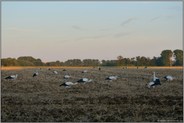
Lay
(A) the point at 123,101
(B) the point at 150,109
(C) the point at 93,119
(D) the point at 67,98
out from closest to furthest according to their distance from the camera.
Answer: (C) the point at 93,119, (B) the point at 150,109, (A) the point at 123,101, (D) the point at 67,98

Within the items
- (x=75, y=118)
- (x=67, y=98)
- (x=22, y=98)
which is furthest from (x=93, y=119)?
(x=22, y=98)

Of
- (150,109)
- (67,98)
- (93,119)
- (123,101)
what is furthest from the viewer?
(67,98)

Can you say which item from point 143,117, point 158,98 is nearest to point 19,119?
point 143,117

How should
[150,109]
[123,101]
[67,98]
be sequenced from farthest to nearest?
[67,98] < [123,101] < [150,109]

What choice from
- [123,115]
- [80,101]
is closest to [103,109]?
[123,115]

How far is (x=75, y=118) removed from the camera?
1241cm

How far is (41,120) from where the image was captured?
40.2ft

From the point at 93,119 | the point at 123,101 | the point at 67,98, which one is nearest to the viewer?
the point at 93,119

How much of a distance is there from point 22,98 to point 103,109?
17.7 feet

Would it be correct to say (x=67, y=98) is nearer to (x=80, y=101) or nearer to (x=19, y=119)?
(x=80, y=101)

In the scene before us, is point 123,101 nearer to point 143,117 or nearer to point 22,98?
point 143,117

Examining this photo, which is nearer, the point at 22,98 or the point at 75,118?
the point at 75,118

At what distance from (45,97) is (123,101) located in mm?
4255

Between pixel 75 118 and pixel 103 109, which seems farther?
pixel 103 109
